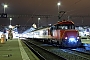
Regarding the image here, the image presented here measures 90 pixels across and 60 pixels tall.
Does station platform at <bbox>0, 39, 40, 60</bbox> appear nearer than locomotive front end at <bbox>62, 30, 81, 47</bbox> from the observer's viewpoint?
Yes

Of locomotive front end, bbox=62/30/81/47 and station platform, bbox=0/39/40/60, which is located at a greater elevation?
locomotive front end, bbox=62/30/81/47

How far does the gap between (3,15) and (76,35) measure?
30838 mm

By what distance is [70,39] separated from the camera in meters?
29.5

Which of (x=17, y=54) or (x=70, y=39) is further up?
(x=70, y=39)

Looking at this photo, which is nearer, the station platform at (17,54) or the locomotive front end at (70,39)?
the station platform at (17,54)

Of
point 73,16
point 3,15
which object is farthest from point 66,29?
point 73,16

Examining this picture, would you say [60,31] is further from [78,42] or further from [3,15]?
[3,15]

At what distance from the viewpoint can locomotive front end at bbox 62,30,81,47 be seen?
29.3m

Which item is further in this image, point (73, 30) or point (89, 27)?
point (89, 27)

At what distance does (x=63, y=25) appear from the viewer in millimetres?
32031

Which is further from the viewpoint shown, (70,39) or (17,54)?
(70,39)

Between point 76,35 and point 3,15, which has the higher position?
point 3,15

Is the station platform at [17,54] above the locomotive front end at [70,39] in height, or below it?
below

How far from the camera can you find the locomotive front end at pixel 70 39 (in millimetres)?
29344
